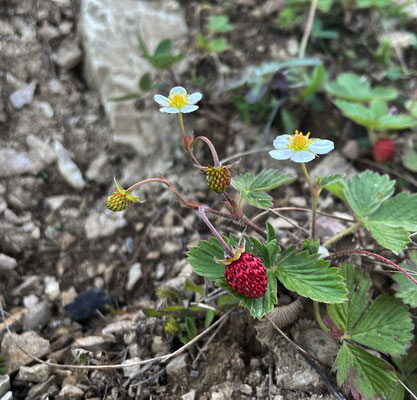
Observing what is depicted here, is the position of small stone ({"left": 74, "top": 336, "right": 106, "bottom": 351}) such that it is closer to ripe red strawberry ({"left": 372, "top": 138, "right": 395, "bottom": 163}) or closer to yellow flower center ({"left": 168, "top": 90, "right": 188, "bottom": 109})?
yellow flower center ({"left": 168, "top": 90, "right": 188, "bottom": 109})

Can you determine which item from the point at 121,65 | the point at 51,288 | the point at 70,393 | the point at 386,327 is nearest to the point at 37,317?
the point at 51,288

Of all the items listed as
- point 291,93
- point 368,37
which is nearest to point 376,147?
point 291,93

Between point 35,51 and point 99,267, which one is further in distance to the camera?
point 35,51

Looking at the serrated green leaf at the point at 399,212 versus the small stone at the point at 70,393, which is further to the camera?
the serrated green leaf at the point at 399,212

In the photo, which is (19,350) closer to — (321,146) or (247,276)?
(247,276)

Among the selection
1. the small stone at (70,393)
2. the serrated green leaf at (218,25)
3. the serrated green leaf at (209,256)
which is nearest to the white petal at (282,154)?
the serrated green leaf at (209,256)

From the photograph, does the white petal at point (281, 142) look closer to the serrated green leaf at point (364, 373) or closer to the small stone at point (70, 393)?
the serrated green leaf at point (364, 373)

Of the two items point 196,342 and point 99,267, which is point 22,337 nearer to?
point 99,267
